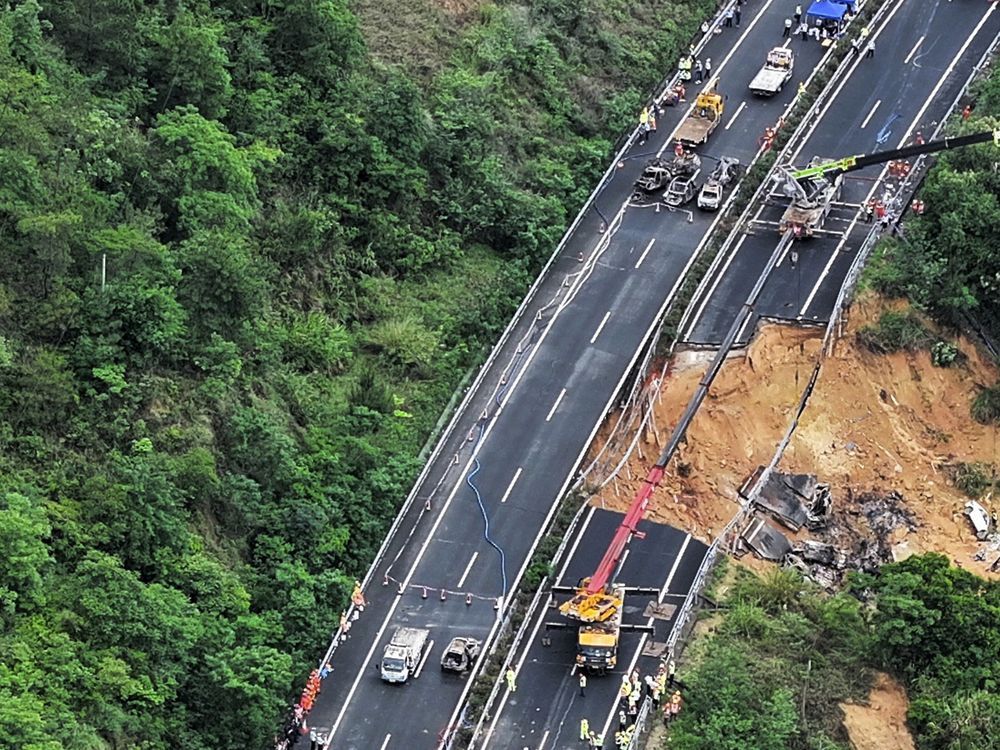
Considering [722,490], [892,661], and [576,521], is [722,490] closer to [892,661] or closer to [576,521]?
[576,521]

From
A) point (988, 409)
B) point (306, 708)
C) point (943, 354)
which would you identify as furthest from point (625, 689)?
point (943, 354)

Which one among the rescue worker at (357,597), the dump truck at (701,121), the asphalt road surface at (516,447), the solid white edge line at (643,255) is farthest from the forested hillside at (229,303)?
the solid white edge line at (643,255)

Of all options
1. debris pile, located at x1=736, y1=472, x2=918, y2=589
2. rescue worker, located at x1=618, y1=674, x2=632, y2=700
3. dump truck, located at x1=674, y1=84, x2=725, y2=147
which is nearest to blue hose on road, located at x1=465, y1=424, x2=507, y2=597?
rescue worker, located at x1=618, y1=674, x2=632, y2=700

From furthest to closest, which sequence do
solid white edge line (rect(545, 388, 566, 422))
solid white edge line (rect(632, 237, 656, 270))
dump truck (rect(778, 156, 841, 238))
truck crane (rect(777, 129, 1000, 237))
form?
dump truck (rect(778, 156, 841, 238)) → truck crane (rect(777, 129, 1000, 237)) → solid white edge line (rect(632, 237, 656, 270)) → solid white edge line (rect(545, 388, 566, 422))

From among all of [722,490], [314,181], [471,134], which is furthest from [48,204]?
[722,490]

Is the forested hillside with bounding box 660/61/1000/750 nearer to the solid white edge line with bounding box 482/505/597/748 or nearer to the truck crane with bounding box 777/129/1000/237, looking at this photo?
the solid white edge line with bounding box 482/505/597/748

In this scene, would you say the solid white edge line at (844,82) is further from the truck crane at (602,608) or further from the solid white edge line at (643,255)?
the truck crane at (602,608)

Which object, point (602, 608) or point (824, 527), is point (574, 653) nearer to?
point (602, 608)
